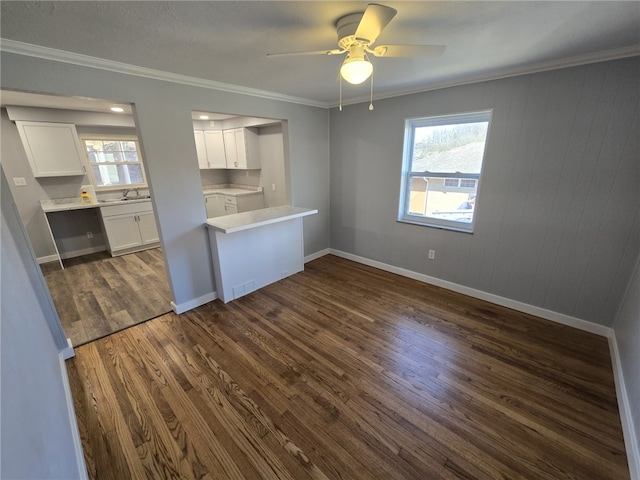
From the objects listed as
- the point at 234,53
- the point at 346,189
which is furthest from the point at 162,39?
the point at 346,189

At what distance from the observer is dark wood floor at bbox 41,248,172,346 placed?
2711mm

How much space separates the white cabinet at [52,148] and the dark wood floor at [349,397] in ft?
10.6

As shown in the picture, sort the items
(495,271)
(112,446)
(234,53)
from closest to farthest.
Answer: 1. (112,446)
2. (234,53)
3. (495,271)

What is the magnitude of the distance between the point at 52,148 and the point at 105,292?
Answer: 8.21 ft

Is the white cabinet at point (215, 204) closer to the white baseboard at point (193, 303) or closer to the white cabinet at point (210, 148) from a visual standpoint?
the white cabinet at point (210, 148)

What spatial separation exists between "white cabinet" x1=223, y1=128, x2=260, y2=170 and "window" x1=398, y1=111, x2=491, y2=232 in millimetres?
2985

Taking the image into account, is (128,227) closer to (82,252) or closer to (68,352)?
(82,252)

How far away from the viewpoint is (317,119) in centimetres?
383

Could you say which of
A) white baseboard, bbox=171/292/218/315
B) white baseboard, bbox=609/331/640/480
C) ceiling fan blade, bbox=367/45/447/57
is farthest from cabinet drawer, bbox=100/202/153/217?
white baseboard, bbox=609/331/640/480

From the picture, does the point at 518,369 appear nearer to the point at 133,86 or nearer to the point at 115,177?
the point at 133,86

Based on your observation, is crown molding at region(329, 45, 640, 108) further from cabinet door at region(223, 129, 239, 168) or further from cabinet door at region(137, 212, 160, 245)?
cabinet door at region(137, 212, 160, 245)

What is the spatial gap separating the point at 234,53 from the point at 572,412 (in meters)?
3.39

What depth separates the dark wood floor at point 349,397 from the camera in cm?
149

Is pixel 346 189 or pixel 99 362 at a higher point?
pixel 346 189
